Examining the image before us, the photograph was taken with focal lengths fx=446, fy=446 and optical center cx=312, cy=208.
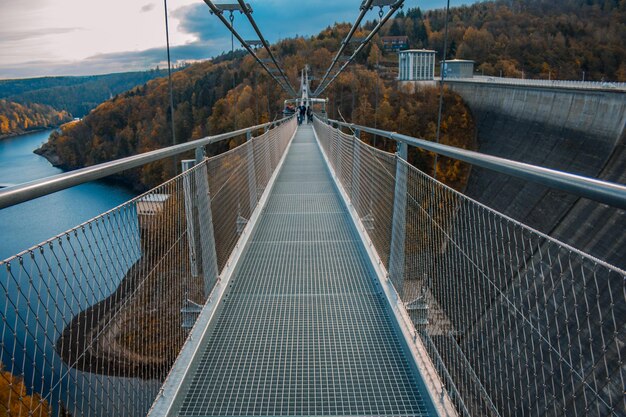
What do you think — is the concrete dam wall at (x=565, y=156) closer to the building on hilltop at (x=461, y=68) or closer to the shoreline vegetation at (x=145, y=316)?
the shoreline vegetation at (x=145, y=316)

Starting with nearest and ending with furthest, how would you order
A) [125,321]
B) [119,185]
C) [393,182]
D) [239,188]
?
1. [125,321]
2. [393,182]
3. [239,188]
4. [119,185]

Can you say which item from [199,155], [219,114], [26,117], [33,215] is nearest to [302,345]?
[199,155]

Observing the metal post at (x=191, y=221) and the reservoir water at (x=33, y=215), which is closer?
the metal post at (x=191, y=221)

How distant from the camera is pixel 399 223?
2389mm

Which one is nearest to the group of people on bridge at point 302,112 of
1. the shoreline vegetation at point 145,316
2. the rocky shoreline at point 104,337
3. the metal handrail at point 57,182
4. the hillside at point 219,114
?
the hillside at point 219,114

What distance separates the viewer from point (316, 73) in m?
44.7

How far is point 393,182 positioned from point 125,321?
156 centimetres

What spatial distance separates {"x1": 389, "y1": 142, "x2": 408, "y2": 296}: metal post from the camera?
2.25 m

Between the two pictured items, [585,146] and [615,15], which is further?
[615,15]

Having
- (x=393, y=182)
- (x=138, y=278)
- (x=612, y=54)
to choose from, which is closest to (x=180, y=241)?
(x=138, y=278)

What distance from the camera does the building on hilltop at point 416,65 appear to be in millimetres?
44987

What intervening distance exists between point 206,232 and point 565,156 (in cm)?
1806

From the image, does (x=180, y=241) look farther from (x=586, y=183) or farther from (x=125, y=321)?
(x=586, y=183)

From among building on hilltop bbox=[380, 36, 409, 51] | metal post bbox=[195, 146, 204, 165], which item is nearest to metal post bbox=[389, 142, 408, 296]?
metal post bbox=[195, 146, 204, 165]
